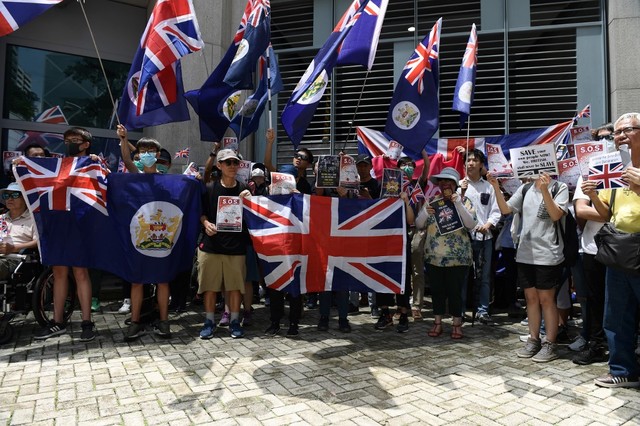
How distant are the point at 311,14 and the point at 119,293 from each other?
764 cm

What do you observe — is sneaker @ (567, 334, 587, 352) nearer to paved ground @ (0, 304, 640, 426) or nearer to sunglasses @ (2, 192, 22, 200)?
paved ground @ (0, 304, 640, 426)

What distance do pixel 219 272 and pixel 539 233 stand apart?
351 centimetres

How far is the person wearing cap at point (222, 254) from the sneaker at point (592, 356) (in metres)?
3.60

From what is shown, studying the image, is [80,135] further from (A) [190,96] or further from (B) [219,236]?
(B) [219,236]

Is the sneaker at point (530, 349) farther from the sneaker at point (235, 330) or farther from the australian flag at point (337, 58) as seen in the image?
the australian flag at point (337, 58)

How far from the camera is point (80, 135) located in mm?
5289

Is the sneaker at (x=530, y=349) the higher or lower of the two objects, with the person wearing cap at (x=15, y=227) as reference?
lower

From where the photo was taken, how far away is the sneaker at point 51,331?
200 inches

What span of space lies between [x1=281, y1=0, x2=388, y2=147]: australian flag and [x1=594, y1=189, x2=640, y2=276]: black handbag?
288cm

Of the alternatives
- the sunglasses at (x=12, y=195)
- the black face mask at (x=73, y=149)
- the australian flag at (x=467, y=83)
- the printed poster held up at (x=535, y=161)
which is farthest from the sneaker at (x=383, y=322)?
the sunglasses at (x=12, y=195)

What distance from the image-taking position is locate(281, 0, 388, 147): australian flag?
5.01 metres

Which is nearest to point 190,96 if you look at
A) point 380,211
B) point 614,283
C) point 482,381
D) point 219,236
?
point 219,236

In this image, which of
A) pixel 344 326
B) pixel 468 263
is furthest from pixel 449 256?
pixel 344 326

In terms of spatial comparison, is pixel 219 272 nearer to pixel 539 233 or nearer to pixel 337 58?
pixel 337 58
